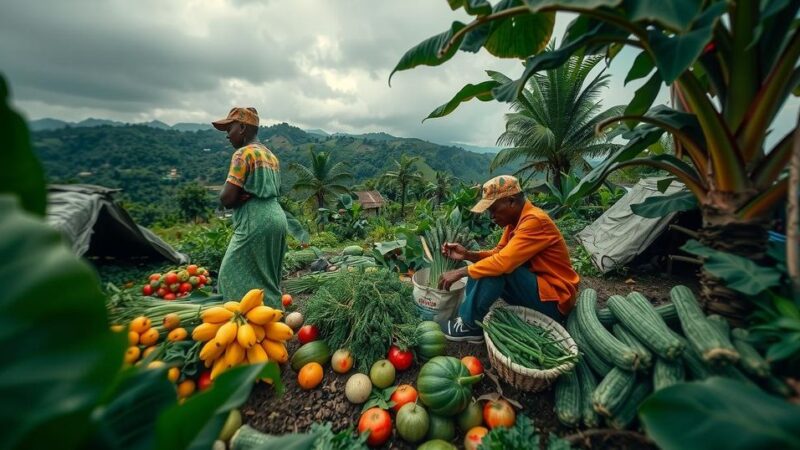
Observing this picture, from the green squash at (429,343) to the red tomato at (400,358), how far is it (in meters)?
0.11

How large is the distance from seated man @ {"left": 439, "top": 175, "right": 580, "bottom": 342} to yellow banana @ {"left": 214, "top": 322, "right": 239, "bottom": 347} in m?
1.86

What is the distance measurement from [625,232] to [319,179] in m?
20.8

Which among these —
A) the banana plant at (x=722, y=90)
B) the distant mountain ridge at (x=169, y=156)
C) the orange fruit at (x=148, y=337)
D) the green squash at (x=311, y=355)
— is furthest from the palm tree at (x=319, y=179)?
the banana plant at (x=722, y=90)

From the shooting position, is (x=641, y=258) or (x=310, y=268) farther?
(x=310, y=268)

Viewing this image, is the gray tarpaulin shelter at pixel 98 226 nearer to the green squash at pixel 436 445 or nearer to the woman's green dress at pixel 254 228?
the woman's green dress at pixel 254 228

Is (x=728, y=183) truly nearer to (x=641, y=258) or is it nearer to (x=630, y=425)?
(x=630, y=425)

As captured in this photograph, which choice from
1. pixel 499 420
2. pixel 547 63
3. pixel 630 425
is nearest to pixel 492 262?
pixel 499 420

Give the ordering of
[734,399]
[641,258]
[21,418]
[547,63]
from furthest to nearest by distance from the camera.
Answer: [641,258]
[547,63]
[734,399]
[21,418]

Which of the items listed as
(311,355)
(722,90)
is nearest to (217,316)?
(311,355)

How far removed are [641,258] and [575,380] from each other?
15.3 ft

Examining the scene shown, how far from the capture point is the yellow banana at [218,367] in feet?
7.02

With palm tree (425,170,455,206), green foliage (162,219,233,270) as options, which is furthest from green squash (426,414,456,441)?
palm tree (425,170,455,206)

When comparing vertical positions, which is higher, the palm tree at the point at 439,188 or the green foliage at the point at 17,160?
the green foliage at the point at 17,160

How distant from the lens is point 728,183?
1.89m
